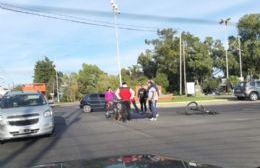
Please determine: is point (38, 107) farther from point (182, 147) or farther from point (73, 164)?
point (73, 164)

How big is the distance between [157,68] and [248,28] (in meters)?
16.4

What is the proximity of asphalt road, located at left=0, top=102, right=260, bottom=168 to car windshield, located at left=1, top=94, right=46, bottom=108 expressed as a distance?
4.09 feet

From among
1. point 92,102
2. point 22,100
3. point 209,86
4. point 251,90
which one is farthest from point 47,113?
point 209,86

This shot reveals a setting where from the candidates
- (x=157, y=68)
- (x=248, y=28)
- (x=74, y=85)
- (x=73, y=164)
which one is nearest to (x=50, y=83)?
(x=74, y=85)

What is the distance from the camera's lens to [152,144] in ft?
47.2

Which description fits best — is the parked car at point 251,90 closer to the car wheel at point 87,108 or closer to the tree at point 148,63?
the car wheel at point 87,108

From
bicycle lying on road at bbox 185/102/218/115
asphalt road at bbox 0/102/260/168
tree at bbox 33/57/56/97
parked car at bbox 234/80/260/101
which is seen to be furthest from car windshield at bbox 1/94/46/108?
tree at bbox 33/57/56/97

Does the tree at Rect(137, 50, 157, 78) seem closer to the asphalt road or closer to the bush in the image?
the bush

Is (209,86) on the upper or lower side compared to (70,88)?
lower

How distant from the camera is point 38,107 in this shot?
1703 cm

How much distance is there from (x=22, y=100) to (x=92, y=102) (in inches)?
778

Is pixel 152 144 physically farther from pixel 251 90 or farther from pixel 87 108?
pixel 251 90

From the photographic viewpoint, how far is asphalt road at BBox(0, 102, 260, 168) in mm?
12020

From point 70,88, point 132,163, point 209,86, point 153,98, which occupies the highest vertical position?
point 70,88
